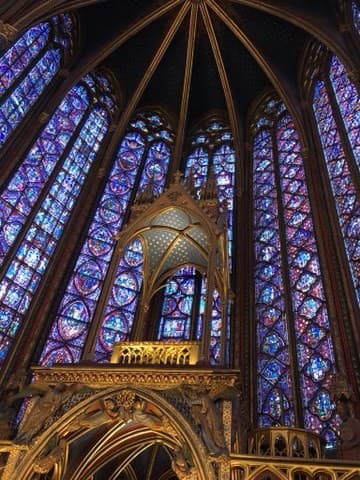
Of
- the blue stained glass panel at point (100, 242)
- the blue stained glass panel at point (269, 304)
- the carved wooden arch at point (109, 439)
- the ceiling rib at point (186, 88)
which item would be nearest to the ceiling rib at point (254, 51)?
the ceiling rib at point (186, 88)

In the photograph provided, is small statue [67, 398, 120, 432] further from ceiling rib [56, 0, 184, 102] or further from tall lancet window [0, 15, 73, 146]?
ceiling rib [56, 0, 184, 102]

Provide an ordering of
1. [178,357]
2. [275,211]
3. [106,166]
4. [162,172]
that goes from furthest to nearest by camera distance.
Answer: [162,172], [106,166], [275,211], [178,357]

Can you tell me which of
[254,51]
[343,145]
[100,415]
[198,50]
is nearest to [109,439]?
[100,415]

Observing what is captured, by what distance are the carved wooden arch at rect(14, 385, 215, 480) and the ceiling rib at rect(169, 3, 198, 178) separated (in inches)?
350

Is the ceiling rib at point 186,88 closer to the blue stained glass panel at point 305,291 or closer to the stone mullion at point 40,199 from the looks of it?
the stone mullion at point 40,199

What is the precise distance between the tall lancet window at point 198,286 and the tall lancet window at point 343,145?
249 centimetres

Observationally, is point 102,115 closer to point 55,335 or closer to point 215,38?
point 215,38

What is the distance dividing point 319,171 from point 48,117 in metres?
6.57

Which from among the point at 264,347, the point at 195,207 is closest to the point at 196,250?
the point at 195,207

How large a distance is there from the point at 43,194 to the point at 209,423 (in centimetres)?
768

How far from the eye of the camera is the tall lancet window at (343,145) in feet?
33.1

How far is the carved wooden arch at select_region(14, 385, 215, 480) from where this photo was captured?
5645 mm

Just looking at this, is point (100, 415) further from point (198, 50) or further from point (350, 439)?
point (198, 50)

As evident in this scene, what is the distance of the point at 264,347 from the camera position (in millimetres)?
10141
